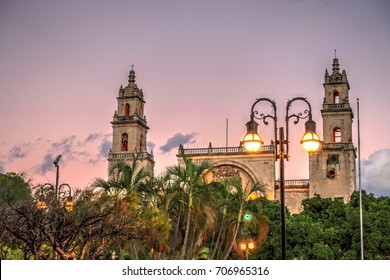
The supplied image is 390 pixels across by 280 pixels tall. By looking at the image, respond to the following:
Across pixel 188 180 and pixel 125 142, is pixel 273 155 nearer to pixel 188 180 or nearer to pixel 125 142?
pixel 125 142

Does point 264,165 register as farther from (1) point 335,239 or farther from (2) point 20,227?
(2) point 20,227

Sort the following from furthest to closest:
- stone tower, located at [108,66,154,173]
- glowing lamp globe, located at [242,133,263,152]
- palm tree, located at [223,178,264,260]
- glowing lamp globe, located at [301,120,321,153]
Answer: stone tower, located at [108,66,154,173], palm tree, located at [223,178,264,260], glowing lamp globe, located at [242,133,263,152], glowing lamp globe, located at [301,120,321,153]

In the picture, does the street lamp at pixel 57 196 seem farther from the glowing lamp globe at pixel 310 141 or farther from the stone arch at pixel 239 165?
the stone arch at pixel 239 165

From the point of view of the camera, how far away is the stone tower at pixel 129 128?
171ft

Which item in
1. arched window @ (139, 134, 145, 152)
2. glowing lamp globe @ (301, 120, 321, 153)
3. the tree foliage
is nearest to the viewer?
glowing lamp globe @ (301, 120, 321, 153)

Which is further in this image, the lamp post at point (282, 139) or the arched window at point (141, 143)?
the arched window at point (141, 143)

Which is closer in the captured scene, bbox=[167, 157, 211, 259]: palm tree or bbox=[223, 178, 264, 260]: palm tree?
bbox=[167, 157, 211, 259]: palm tree

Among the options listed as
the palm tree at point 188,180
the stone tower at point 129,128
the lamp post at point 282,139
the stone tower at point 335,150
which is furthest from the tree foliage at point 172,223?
the stone tower at point 129,128

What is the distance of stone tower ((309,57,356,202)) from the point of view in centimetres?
4816

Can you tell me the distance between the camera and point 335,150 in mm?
48969

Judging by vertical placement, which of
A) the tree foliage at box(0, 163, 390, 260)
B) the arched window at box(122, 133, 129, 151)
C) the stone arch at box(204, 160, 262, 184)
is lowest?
the tree foliage at box(0, 163, 390, 260)

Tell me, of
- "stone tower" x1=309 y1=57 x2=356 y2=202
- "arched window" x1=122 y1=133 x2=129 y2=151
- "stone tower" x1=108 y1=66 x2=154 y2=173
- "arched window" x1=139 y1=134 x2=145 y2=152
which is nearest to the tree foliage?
"stone tower" x1=309 y1=57 x2=356 y2=202

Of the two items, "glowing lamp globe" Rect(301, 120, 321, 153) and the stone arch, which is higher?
the stone arch

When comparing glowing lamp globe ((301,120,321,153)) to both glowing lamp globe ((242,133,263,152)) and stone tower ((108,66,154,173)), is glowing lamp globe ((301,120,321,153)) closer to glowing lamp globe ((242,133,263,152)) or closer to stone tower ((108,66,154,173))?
glowing lamp globe ((242,133,263,152))
